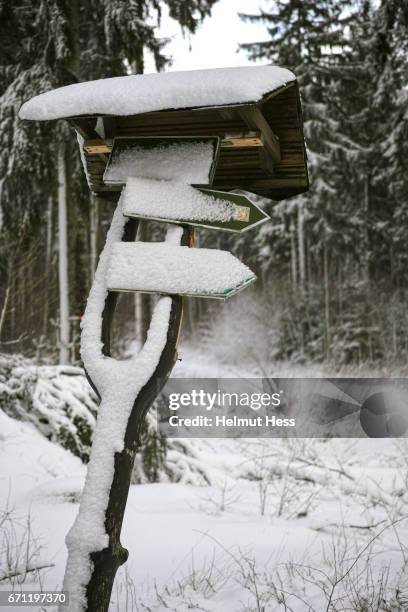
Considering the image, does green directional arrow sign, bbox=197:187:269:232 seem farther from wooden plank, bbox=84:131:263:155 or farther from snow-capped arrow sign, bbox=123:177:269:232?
wooden plank, bbox=84:131:263:155

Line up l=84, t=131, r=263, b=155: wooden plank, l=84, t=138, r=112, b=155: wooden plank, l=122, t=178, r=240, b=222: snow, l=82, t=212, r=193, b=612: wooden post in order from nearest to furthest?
l=82, t=212, r=193, b=612: wooden post
l=122, t=178, r=240, b=222: snow
l=84, t=131, r=263, b=155: wooden plank
l=84, t=138, r=112, b=155: wooden plank

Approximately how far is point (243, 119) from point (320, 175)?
46.1 feet

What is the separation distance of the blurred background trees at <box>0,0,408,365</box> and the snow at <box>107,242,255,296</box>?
4416 millimetres

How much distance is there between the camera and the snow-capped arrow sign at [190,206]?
2.45m

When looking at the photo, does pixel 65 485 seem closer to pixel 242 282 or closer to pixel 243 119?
pixel 242 282

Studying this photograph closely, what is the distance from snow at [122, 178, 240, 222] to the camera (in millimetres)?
2453

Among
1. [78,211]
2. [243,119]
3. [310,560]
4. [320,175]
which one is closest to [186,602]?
[310,560]

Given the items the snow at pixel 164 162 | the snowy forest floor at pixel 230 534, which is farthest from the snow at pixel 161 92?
the snowy forest floor at pixel 230 534

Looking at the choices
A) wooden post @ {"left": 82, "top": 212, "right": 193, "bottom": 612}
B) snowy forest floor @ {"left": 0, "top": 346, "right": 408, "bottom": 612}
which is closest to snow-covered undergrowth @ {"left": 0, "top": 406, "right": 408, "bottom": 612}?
snowy forest floor @ {"left": 0, "top": 346, "right": 408, "bottom": 612}

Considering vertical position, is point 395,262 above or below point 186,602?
above

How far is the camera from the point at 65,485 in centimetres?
442

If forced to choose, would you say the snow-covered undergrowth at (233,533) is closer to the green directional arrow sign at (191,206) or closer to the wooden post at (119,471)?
the wooden post at (119,471)

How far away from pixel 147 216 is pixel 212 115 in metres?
0.67

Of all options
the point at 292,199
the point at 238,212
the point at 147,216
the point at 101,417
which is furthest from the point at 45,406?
the point at 292,199
